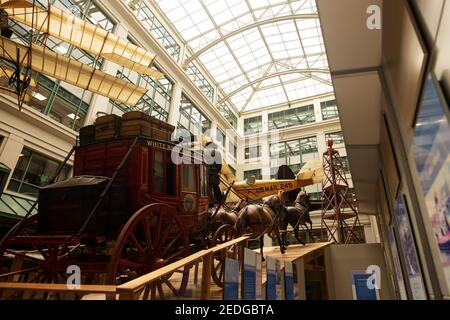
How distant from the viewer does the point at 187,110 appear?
21141 millimetres

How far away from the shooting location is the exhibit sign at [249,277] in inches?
118

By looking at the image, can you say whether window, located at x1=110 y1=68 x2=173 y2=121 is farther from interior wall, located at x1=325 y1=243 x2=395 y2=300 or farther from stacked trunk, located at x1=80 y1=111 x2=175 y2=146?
interior wall, located at x1=325 y1=243 x2=395 y2=300

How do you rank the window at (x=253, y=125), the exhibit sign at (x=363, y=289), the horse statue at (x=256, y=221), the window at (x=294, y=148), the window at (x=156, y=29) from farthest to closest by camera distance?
1. the window at (x=253, y=125)
2. the window at (x=294, y=148)
3. the window at (x=156, y=29)
4. the horse statue at (x=256, y=221)
5. the exhibit sign at (x=363, y=289)

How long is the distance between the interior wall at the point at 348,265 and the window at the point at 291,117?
17662mm

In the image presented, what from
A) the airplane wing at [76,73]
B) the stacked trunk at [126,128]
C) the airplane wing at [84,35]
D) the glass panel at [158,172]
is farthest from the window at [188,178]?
the airplane wing at [84,35]

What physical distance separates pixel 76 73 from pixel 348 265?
11084 mm

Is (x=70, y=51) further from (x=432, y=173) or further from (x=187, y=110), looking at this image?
(x=432, y=173)

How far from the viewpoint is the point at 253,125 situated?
29.3 metres

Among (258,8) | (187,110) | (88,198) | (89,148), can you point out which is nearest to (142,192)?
(88,198)

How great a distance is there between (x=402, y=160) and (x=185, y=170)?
3.25 metres

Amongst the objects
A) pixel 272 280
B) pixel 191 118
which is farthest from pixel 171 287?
pixel 191 118

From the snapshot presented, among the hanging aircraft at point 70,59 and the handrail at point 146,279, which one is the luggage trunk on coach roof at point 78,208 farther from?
the hanging aircraft at point 70,59

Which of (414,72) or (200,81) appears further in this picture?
(200,81)

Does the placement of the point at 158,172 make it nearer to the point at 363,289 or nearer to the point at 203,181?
the point at 203,181
